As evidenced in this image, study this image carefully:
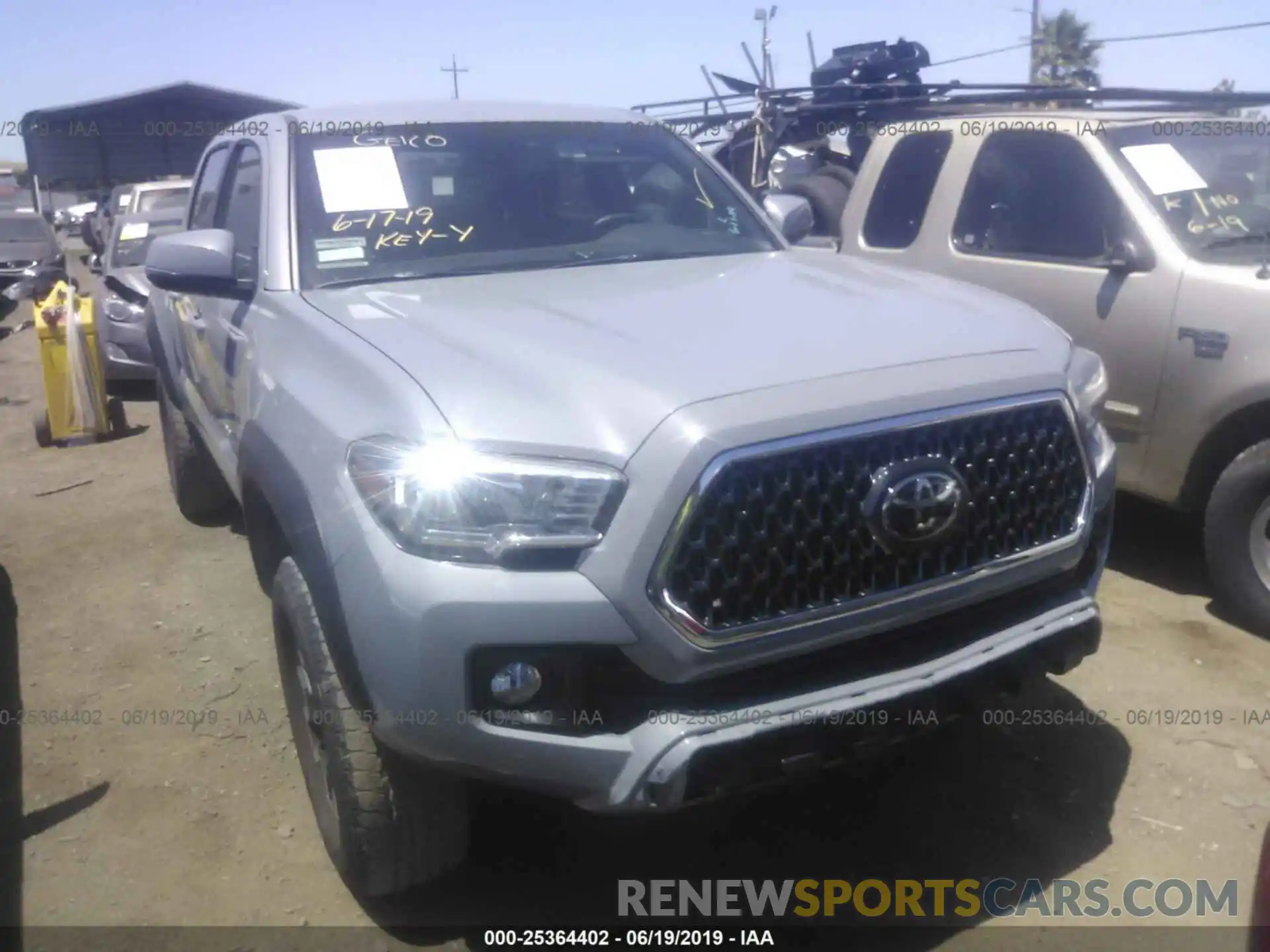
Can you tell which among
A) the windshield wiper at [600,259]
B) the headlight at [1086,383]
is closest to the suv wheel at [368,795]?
the windshield wiper at [600,259]

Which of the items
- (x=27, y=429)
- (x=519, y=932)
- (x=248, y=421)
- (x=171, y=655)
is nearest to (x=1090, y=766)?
(x=519, y=932)

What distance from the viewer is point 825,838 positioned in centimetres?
309

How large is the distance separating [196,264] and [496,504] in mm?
1605

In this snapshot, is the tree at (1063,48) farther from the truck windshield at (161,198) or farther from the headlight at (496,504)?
the headlight at (496,504)

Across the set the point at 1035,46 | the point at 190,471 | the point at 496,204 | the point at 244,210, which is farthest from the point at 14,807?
the point at 1035,46

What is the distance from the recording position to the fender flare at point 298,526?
2.37 metres

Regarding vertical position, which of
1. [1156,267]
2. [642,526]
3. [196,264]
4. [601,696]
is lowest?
[601,696]

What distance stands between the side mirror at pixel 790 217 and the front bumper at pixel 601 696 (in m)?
2.10

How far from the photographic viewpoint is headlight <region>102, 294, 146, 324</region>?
29.3ft

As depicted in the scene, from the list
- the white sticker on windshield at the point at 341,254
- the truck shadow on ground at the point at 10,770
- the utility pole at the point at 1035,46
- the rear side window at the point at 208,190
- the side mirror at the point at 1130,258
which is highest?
the utility pole at the point at 1035,46

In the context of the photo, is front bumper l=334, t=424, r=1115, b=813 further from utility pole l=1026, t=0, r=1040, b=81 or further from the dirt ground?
utility pole l=1026, t=0, r=1040, b=81

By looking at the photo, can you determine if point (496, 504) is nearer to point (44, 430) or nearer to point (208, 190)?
point (208, 190)

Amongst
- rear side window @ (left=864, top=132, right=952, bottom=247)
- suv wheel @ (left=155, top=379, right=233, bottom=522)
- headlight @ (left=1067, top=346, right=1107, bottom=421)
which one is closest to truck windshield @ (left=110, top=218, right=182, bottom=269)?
suv wheel @ (left=155, top=379, right=233, bottom=522)
